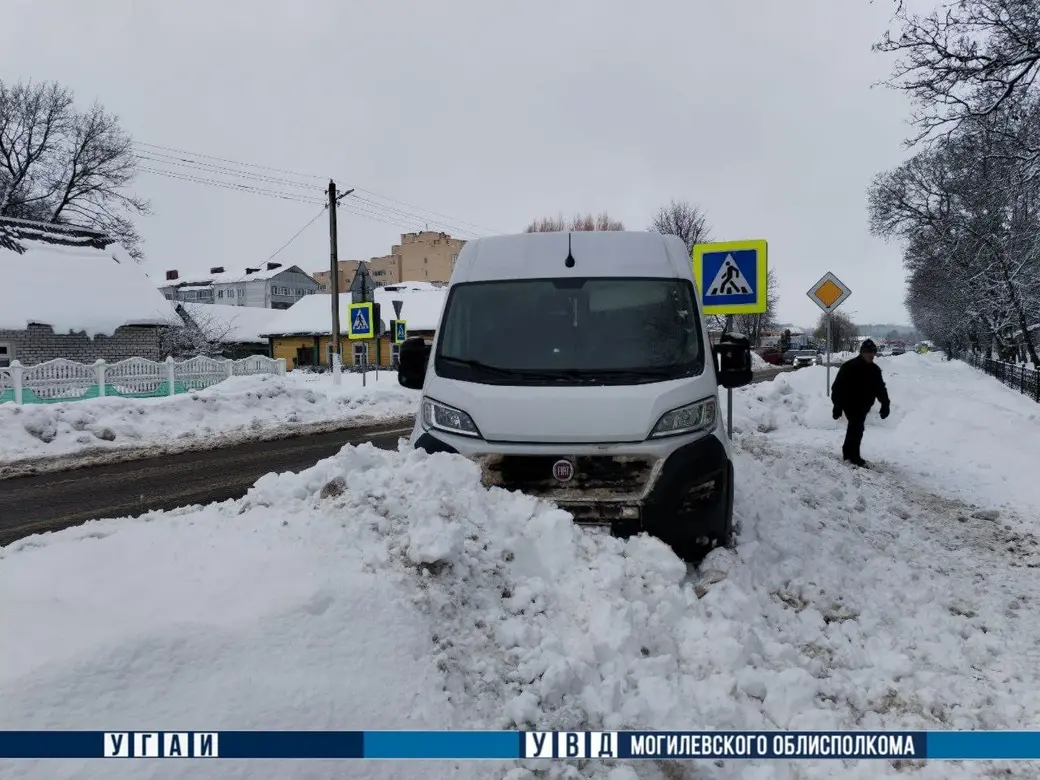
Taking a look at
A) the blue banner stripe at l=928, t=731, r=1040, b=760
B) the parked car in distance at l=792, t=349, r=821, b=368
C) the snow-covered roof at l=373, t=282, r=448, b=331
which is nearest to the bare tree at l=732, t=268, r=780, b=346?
the parked car in distance at l=792, t=349, r=821, b=368

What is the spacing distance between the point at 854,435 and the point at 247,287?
9379 centimetres

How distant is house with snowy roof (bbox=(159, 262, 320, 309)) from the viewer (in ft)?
299

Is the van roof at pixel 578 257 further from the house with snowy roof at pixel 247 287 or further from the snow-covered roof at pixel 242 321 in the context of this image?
the house with snowy roof at pixel 247 287

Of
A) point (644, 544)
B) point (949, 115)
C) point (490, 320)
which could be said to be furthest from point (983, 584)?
point (949, 115)

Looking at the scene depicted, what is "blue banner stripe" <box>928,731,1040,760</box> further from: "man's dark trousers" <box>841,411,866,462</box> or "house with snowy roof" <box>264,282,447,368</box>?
"house with snowy roof" <box>264,282,447,368</box>

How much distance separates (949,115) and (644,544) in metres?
10.1

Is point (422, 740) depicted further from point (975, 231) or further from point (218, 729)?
point (975, 231)

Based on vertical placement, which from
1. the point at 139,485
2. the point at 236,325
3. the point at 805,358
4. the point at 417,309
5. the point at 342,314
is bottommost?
the point at 139,485

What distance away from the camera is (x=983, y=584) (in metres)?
5.18

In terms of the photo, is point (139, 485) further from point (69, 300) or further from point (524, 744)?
point (69, 300)

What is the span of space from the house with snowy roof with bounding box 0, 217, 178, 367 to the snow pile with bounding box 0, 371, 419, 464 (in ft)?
30.5

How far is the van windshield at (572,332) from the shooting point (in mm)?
4770

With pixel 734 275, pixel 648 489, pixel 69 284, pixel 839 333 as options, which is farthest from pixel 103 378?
pixel 839 333

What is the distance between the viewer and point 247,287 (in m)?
92.2
